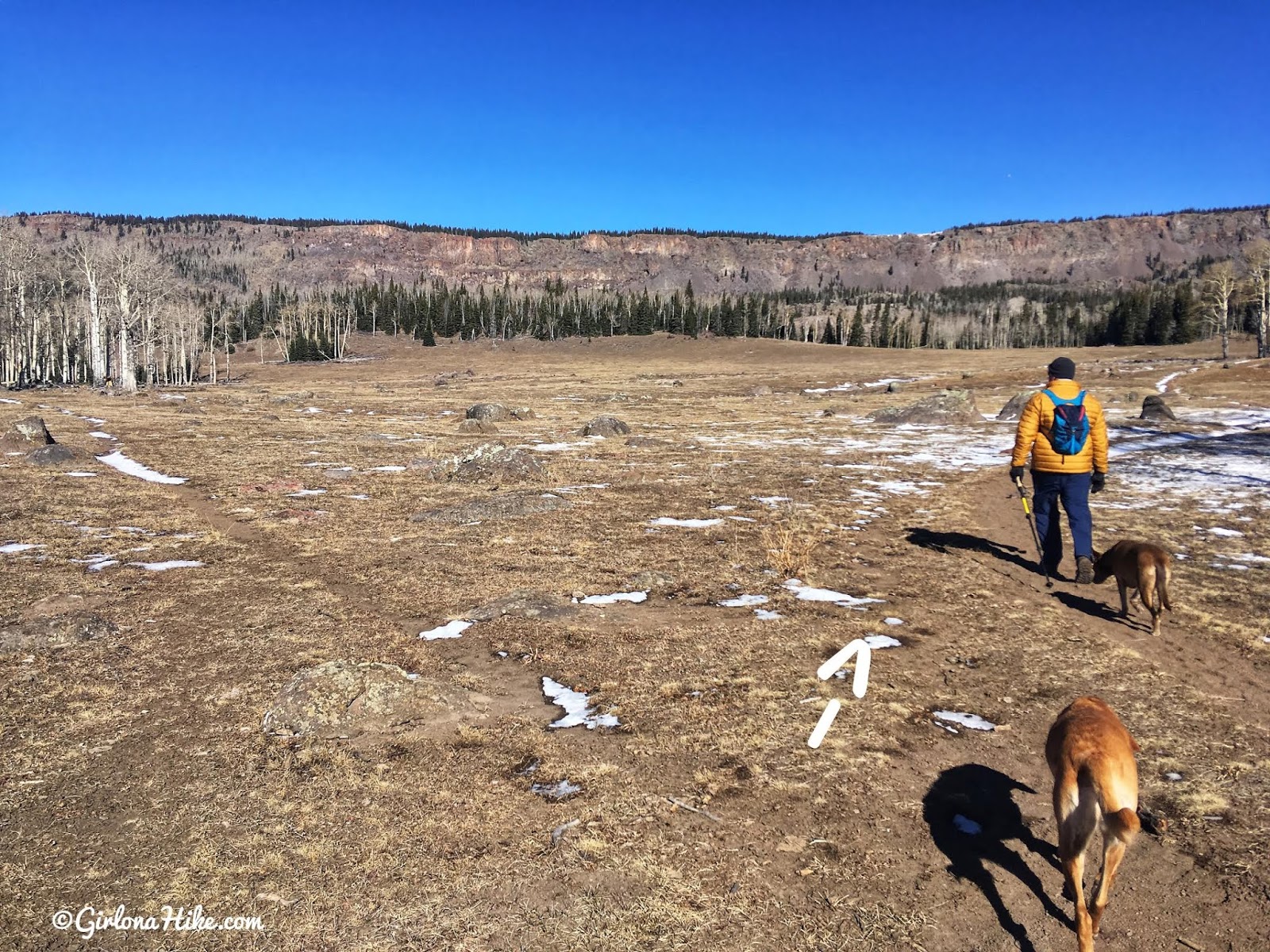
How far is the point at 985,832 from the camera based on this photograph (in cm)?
425

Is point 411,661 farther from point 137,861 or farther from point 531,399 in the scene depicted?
point 531,399

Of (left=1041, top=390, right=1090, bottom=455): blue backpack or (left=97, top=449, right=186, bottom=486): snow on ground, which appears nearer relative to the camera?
(left=1041, top=390, right=1090, bottom=455): blue backpack

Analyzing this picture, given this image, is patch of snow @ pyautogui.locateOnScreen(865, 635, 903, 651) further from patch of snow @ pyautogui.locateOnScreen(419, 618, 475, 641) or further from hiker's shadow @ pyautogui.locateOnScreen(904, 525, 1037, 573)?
patch of snow @ pyautogui.locateOnScreen(419, 618, 475, 641)

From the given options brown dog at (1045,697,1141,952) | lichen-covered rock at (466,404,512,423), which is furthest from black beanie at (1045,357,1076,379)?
lichen-covered rock at (466,404,512,423)

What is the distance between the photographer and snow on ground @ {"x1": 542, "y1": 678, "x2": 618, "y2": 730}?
5.57 m

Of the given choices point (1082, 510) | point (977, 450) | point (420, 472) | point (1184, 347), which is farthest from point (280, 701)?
point (1184, 347)

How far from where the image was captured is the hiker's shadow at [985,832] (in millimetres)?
3768

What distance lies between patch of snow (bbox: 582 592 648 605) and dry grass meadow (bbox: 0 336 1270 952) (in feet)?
0.64

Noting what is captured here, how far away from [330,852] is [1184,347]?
112 meters

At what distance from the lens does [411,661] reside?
6793 mm

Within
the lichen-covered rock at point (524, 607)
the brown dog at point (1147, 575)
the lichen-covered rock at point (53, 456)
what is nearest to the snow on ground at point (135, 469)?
the lichen-covered rock at point (53, 456)

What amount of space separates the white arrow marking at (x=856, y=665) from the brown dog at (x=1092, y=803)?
2382mm

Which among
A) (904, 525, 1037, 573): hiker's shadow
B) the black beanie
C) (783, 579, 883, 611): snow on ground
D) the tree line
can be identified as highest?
the tree line

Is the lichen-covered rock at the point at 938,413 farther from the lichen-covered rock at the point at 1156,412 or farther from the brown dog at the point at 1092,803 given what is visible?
the brown dog at the point at 1092,803
